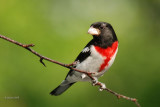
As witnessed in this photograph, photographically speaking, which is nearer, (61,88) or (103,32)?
(103,32)

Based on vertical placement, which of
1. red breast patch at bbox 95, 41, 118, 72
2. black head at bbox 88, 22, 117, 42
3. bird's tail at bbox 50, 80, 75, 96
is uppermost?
black head at bbox 88, 22, 117, 42

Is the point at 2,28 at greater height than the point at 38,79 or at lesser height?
greater

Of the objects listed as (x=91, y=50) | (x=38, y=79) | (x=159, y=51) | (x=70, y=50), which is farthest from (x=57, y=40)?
(x=159, y=51)

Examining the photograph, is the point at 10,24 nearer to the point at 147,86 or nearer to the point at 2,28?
the point at 2,28

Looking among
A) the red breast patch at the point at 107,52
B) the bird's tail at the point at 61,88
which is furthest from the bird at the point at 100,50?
the bird's tail at the point at 61,88

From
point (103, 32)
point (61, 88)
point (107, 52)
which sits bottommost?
point (61, 88)

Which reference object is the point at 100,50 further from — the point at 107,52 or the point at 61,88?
the point at 61,88

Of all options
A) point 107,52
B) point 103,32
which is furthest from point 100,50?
A: point 103,32

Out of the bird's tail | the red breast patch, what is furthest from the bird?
the bird's tail

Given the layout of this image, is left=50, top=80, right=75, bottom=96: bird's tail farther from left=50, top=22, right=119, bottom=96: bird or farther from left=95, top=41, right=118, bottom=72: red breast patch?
left=95, top=41, right=118, bottom=72: red breast patch

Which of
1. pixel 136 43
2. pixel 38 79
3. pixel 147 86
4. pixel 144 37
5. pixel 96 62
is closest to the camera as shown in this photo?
Answer: pixel 96 62

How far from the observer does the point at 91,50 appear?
15.0ft

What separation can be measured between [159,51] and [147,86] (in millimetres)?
950

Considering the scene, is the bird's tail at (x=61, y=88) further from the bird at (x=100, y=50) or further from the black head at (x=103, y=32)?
the black head at (x=103, y=32)
